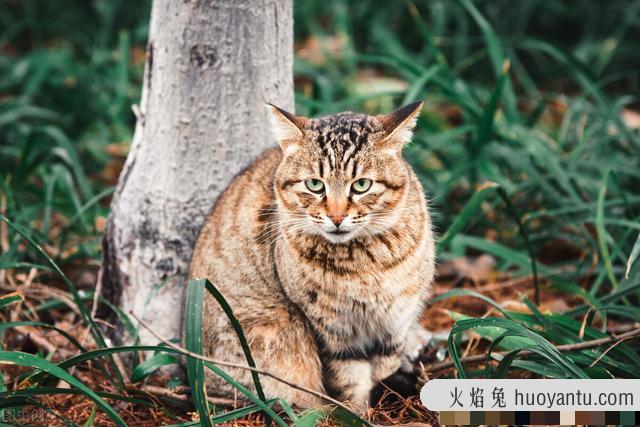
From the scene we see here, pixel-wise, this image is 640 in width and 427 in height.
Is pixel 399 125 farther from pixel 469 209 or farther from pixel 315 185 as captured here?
pixel 469 209

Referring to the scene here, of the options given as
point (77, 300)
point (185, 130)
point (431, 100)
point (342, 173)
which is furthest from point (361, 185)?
point (431, 100)

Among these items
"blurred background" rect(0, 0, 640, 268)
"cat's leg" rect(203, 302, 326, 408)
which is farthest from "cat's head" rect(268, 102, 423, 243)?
"blurred background" rect(0, 0, 640, 268)

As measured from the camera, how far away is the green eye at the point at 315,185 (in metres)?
2.69

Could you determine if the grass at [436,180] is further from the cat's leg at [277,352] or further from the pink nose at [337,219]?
the pink nose at [337,219]

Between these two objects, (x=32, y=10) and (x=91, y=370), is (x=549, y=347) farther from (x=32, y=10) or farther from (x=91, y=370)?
(x=32, y=10)

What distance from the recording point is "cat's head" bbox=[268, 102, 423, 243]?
2.64 metres

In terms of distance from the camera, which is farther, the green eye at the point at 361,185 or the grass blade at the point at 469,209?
the grass blade at the point at 469,209

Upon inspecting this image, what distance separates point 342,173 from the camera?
2.65m

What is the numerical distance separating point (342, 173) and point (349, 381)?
85 cm

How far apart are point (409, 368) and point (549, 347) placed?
70 cm

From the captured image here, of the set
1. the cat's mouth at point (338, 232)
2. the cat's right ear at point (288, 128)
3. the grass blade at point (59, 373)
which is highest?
the cat's right ear at point (288, 128)

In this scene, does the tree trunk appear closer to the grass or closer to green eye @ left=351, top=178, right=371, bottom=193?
the grass

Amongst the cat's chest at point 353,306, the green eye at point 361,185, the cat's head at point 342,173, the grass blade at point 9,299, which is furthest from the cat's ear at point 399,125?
the grass blade at point 9,299

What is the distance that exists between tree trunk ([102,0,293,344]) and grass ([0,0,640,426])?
1.02ft
